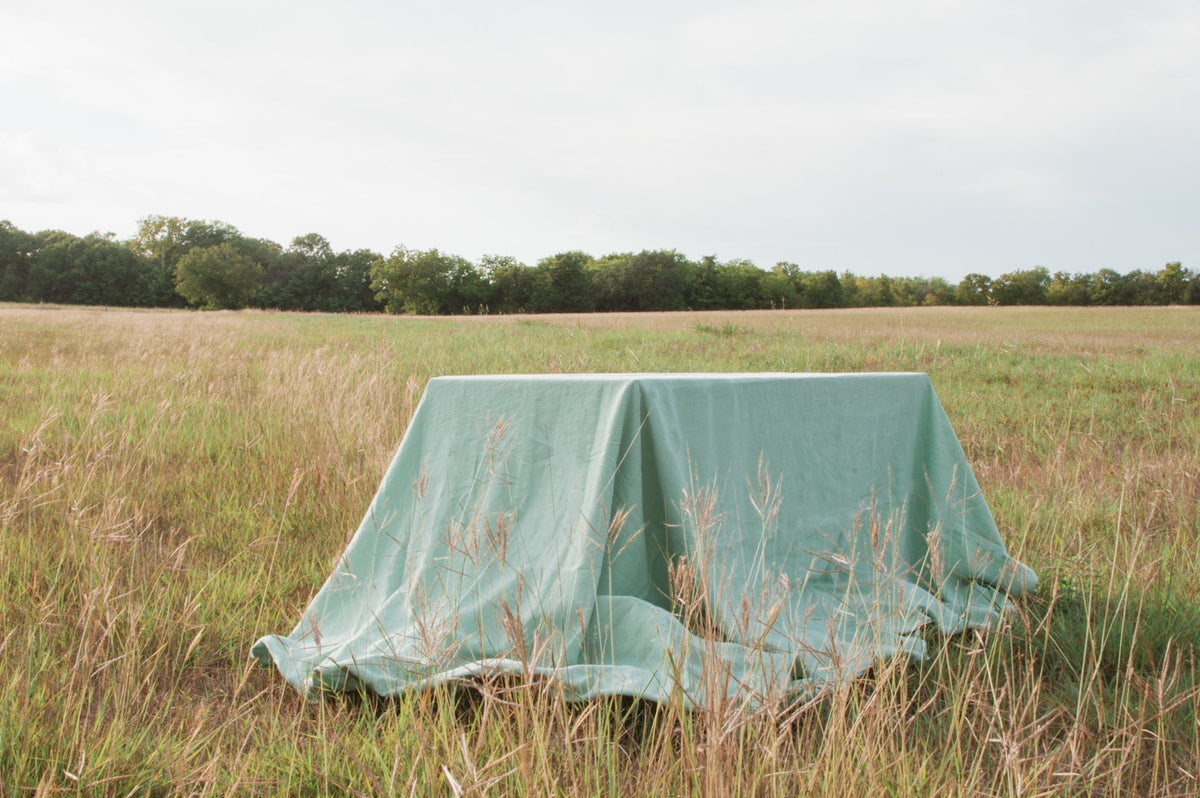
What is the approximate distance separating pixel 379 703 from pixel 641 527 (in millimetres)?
834

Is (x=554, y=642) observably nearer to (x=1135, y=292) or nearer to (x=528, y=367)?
(x=528, y=367)

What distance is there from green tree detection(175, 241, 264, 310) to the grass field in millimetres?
57790

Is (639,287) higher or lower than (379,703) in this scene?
higher

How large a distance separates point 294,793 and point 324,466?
83.7 inches

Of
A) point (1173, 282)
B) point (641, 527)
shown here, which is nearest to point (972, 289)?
point (1173, 282)

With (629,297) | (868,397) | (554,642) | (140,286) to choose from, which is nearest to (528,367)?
(868,397)

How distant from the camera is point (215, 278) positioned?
58188 mm

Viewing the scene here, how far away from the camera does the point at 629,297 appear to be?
66812 millimetres

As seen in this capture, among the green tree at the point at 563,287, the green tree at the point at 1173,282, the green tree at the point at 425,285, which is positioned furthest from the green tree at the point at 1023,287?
the green tree at the point at 425,285

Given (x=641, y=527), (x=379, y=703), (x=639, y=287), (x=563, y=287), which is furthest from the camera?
→ (x=639, y=287)

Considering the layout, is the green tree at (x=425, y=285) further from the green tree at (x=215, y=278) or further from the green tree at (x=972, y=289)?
the green tree at (x=972, y=289)

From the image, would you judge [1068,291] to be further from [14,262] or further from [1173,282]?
[14,262]

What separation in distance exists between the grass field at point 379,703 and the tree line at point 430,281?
53.2m

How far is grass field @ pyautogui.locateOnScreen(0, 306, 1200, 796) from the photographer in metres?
1.25
